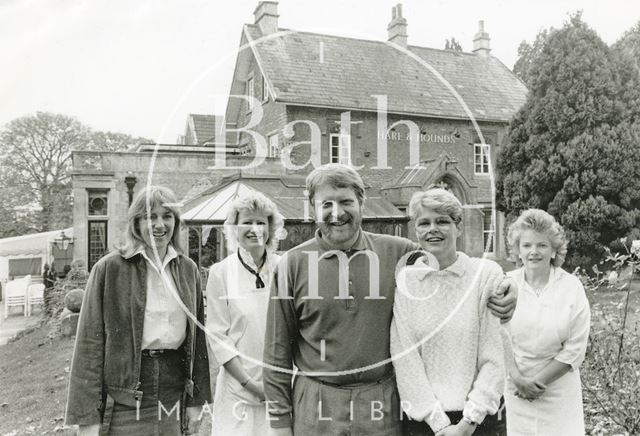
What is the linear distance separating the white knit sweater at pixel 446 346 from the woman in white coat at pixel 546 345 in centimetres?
65

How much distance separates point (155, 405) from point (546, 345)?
212cm

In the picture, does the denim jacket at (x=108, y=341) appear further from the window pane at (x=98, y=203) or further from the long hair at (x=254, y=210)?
the window pane at (x=98, y=203)

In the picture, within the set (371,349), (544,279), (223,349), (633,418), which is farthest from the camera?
(633,418)

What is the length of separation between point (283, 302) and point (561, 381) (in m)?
1.67

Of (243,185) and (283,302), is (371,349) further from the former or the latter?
(243,185)

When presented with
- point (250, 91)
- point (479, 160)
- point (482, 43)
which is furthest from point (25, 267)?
point (482, 43)

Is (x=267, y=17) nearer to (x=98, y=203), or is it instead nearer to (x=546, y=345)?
(x=98, y=203)

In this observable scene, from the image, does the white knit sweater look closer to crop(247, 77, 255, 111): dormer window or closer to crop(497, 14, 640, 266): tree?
crop(497, 14, 640, 266): tree

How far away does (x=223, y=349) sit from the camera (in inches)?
120

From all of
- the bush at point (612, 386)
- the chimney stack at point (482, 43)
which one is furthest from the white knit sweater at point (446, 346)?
the chimney stack at point (482, 43)

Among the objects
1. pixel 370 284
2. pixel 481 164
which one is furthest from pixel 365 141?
pixel 370 284

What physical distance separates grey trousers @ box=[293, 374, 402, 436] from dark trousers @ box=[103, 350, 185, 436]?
33.2 inches

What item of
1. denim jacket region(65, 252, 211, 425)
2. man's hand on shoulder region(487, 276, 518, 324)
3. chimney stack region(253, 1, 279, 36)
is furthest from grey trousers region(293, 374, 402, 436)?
chimney stack region(253, 1, 279, 36)

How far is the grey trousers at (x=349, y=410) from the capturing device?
93.4 inches
